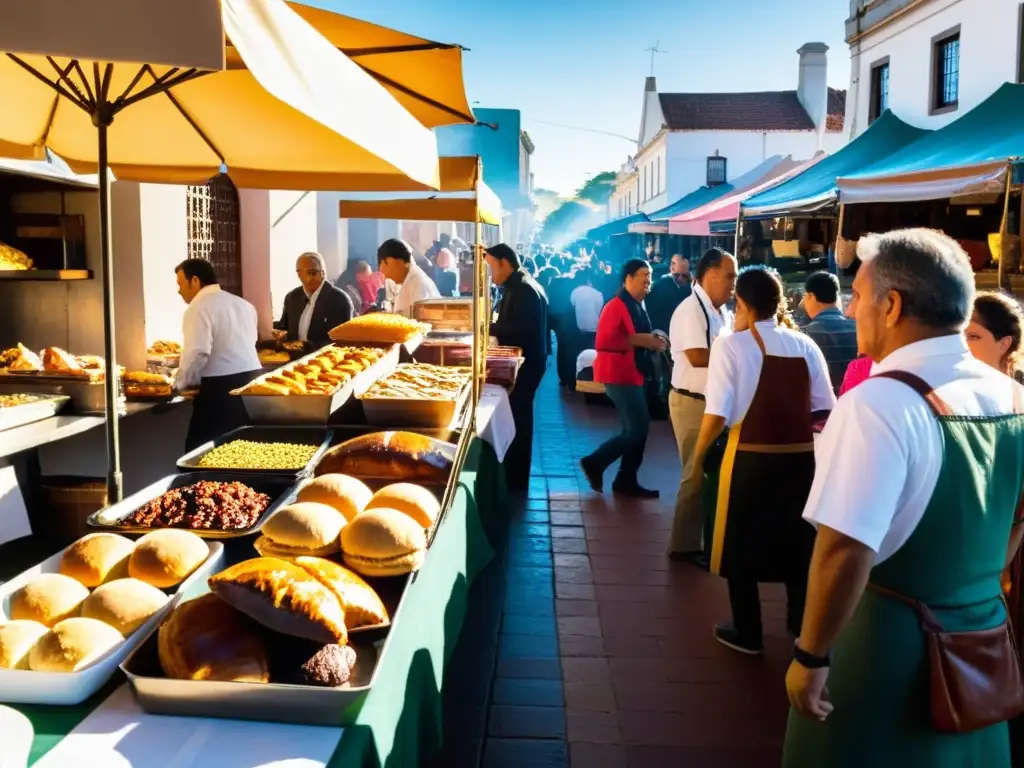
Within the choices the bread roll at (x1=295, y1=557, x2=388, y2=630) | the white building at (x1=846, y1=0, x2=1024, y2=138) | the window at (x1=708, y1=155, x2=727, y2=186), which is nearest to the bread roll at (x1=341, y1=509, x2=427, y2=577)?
the bread roll at (x1=295, y1=557, x2=388, y2=630)

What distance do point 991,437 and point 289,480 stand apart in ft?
7.51

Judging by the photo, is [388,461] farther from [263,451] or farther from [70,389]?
[70,389]

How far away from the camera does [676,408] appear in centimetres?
559

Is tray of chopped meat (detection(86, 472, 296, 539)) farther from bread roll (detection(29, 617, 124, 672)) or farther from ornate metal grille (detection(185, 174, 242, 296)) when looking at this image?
ornate metal grille (detection(185, 174, 242, 296))

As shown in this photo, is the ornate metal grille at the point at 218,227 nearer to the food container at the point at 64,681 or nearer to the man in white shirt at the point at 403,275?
the man in white shirt at the point at 403,275

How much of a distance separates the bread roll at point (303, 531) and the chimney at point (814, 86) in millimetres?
41431

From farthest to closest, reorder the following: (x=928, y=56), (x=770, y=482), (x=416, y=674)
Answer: (x=928, y=56)
(x=770, y=482)
(x=416, y=674)

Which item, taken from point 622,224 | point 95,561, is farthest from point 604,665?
point 622,224

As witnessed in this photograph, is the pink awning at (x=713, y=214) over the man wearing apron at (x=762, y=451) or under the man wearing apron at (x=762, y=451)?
over

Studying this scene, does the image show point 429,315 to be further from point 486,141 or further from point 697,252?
point 697,252

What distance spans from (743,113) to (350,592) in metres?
45.7

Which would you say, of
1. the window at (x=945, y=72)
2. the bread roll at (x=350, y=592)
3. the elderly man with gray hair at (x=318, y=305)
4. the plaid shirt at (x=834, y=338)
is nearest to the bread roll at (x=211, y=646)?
the bread roll at (x=350, y=592)

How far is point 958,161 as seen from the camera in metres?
9.34

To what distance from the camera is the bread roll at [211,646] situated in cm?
182
